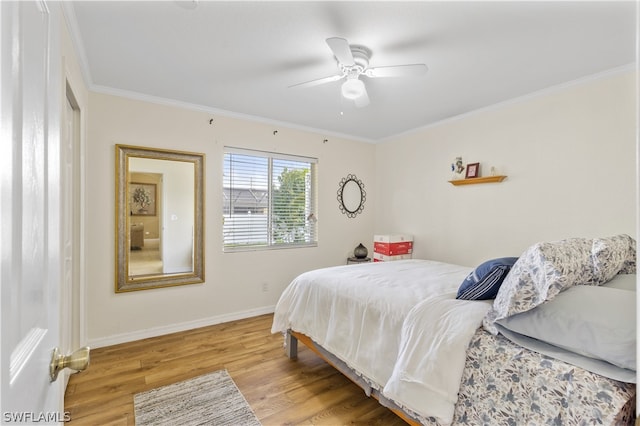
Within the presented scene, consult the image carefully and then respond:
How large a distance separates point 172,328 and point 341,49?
3.10m

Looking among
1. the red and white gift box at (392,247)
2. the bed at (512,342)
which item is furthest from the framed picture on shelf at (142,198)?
the red and white gift box at (392,247)

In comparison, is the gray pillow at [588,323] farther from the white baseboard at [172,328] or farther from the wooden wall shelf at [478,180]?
the white baseboard at [172,328]

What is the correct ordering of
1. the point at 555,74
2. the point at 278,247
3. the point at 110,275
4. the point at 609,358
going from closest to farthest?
the point at 609,358
the point at 555,74
the point at 110,275
the point at 278,247

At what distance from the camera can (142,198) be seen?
314 cm

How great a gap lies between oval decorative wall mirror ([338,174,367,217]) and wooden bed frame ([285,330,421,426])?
2.21 m

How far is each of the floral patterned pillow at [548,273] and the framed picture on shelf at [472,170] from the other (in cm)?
188

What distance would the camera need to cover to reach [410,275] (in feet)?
8.34

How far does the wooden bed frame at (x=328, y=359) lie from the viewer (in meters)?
1.66

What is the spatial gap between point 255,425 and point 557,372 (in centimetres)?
161

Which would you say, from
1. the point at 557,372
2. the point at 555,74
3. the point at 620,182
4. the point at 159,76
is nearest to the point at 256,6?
the point at 159,76

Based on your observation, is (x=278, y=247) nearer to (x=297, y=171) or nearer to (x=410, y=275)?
(x=297, y=171)

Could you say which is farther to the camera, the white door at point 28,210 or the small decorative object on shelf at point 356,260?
the small decorative object on shelf at point 356,260

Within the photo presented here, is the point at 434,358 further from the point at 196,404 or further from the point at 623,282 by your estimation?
the point at 196,404
